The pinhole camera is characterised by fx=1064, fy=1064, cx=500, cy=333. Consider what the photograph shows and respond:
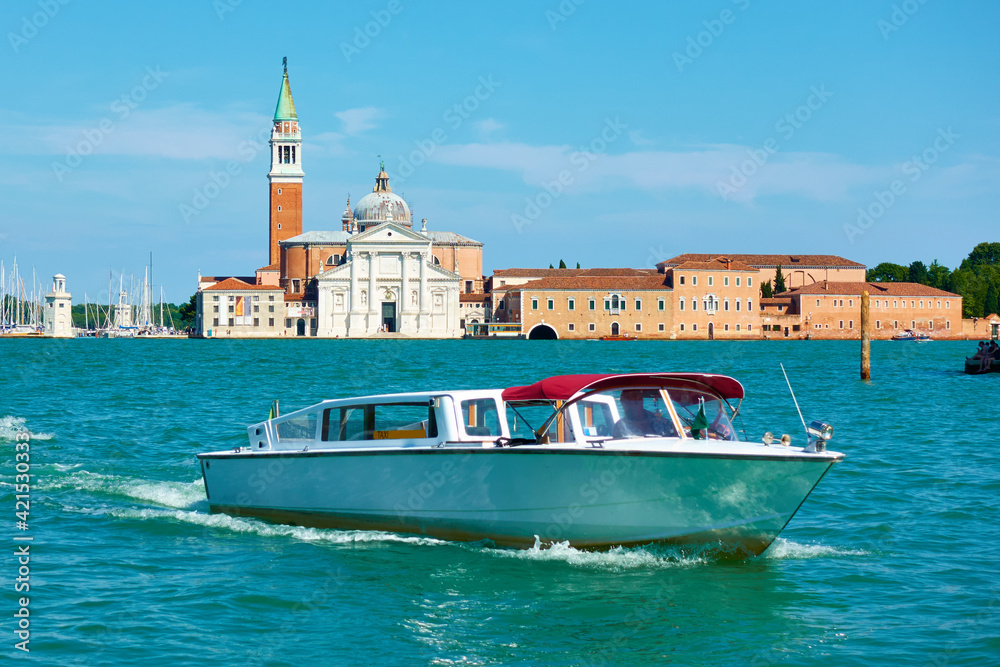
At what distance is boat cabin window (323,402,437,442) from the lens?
9.31 metres

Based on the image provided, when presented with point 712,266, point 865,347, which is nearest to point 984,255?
point 712,266

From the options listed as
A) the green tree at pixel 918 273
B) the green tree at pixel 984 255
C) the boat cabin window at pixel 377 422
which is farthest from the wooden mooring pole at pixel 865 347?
the green tree at pixel 984 255

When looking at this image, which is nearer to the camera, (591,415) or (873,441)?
(591,415)

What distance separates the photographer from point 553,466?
857 centimetres

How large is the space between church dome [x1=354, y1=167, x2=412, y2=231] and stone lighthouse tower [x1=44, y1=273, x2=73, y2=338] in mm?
29365

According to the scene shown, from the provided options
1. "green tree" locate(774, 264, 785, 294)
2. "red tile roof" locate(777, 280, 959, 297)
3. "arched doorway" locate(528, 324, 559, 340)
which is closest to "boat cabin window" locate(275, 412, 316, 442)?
"arched doorway" locate(528, 324, 559, 340)

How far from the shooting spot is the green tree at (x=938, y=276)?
11565 centimetres

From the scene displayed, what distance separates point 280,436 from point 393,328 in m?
86.3

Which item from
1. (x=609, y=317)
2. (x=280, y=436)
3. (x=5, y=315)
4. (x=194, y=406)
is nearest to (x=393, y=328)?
(x=609, y=317)

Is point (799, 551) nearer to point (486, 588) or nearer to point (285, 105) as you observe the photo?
point (486, 588)

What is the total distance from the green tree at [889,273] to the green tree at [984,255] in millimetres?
12679

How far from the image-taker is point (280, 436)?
10.0 meters

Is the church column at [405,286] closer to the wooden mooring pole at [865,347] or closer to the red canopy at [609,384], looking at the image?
the wooden mooring pole at [865,347]

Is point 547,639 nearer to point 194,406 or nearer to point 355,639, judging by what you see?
point 355,639
